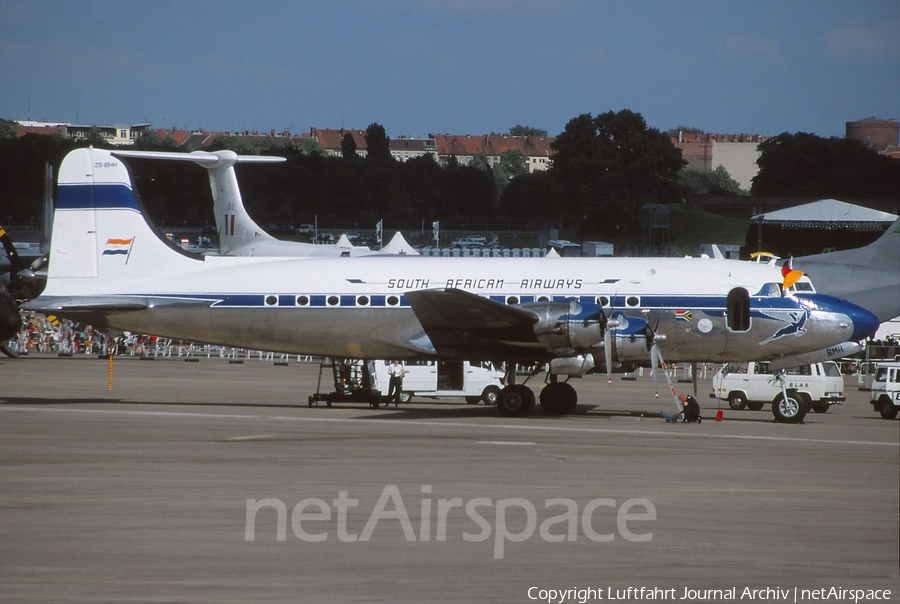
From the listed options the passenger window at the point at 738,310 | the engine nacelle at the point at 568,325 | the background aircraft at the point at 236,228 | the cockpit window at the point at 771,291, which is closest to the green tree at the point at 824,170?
the background aircraft at the point at 236,228

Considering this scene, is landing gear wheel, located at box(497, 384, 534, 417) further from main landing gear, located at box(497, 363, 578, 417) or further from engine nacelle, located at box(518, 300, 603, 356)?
engine nacelle, located at box(518, 300, 603, 356)

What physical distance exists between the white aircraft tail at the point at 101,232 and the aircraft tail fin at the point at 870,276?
A: 27.2m

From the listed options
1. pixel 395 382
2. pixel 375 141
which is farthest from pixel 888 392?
pixel 375 141

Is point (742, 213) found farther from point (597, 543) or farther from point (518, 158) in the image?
point (518, 158)

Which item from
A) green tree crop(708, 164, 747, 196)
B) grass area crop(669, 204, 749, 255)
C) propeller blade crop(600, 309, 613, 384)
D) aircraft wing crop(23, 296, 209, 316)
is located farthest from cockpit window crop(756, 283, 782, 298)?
green tree crop(708, 164, 747, 196)

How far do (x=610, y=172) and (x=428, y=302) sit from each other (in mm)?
60424

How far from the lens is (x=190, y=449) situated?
17.0m

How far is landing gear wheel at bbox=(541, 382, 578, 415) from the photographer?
24.0m

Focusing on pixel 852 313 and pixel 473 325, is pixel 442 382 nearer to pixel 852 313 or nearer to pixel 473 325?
pixel 473 325

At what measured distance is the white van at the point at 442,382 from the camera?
1179 inches

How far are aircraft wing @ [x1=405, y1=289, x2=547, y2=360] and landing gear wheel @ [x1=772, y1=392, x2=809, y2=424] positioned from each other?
5553mm

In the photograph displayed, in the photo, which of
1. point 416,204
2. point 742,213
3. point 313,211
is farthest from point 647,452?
point 416,204

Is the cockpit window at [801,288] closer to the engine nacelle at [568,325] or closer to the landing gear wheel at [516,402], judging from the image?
the engine nacelle at [568,325]

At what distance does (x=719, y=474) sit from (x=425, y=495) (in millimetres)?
4558
